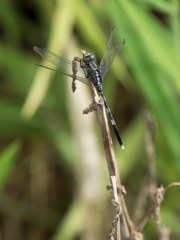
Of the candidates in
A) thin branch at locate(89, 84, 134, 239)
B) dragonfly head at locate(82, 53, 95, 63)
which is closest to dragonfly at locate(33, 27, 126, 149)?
dragonfly head at locate(82, 53, 95, 63)

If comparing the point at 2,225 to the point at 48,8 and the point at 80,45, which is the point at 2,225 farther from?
the point at 48,8

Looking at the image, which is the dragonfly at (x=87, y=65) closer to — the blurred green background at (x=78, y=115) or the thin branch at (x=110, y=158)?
the blurred green background at (x=78, y=115)

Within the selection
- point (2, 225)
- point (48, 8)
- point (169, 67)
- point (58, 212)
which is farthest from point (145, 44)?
point (2, 225)

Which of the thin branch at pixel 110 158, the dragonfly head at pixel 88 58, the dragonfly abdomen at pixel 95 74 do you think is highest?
the dragonfly head at pixel 88 58

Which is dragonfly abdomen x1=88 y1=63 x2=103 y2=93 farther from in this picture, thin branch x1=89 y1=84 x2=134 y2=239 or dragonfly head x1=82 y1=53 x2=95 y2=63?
thin branch x1=89 y1=84 x2=134 y2=239

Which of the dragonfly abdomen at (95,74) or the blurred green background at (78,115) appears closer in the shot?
the dragonfly abdomen at (95,74)

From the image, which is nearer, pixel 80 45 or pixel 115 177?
pixel 115 177

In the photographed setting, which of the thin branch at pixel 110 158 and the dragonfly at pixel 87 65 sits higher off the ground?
A: the dragonfly at pixel 87 65

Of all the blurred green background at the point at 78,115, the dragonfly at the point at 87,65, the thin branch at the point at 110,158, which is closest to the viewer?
the thin branch at the point at 110,158

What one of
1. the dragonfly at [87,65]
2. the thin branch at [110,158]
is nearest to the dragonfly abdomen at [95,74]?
the dragonfly at [87,65]
